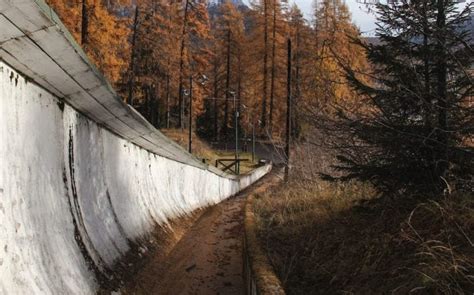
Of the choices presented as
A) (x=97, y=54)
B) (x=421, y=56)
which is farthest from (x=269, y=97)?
(x=421, y=56)

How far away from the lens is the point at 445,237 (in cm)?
392

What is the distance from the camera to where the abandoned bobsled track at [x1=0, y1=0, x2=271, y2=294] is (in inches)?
112

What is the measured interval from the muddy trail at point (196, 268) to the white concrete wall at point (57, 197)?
0.37 m

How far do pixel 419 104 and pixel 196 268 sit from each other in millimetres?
3256

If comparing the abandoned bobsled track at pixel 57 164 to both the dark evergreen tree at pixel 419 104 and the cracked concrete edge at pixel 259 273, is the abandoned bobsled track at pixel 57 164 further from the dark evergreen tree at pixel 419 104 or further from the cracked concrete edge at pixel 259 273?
the dark evergreen tree at pixel 419 104

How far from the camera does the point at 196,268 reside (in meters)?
6.15

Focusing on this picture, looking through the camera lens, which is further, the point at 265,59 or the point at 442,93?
the point at 265,59

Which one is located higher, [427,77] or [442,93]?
[427,77]

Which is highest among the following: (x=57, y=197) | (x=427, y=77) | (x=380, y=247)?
(x=427, y=77)

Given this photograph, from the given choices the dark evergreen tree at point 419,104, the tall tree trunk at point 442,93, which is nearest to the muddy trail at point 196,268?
the dark evergreen tree at point 419,104

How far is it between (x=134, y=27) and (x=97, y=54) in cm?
1473

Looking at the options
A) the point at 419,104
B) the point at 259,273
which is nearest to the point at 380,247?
the point at 259,273

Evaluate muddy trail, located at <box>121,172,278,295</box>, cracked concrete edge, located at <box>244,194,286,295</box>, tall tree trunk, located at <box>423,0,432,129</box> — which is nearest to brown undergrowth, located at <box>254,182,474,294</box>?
cracked concrete edge, located at <box>244,194,286,295</box>

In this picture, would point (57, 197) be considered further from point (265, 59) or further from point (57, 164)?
point (265, 59)
